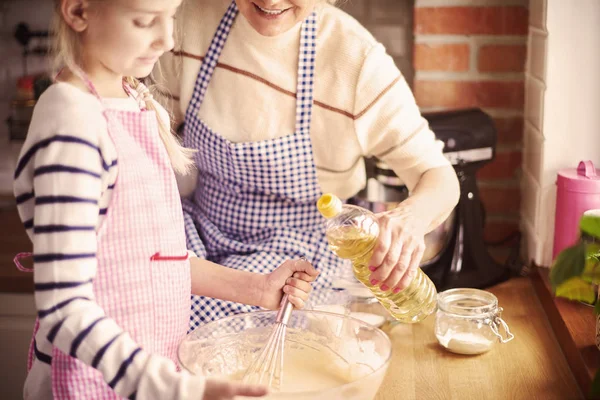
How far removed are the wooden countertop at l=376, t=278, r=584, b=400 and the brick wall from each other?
20.7 inches

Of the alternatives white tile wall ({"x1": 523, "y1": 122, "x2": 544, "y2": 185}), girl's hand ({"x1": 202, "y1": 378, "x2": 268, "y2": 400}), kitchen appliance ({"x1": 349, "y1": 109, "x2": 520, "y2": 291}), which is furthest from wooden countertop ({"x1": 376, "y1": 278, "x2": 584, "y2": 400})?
girl's hand ({"x1": 202, "y1": 378, "x2": 268, "y2": 400})

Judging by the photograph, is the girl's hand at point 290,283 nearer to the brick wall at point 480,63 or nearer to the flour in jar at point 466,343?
the flour in jar at point 466,343

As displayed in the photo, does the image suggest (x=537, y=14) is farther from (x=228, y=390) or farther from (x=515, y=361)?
(x=228, y=390)

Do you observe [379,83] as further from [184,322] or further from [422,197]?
[184,322]

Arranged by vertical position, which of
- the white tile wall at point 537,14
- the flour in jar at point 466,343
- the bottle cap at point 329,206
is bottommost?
the flour in jar at point 466,343

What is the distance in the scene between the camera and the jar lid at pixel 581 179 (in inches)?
57.4

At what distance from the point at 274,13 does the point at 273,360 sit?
61cm

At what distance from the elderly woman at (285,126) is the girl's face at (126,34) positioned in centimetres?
50

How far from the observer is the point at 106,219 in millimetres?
878

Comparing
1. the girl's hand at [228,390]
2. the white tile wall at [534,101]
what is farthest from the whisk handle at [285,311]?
the white tile wall at [534,101]

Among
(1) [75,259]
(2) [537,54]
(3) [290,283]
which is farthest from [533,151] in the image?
(1) [75,259]

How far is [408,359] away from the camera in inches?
52.4

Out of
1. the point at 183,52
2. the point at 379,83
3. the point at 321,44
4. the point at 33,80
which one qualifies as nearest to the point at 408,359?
the point at 379,83

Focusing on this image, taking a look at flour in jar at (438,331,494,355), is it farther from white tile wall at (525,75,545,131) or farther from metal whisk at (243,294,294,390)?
white tile wall at (525,75,545,131)
